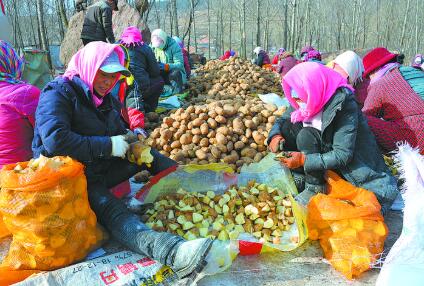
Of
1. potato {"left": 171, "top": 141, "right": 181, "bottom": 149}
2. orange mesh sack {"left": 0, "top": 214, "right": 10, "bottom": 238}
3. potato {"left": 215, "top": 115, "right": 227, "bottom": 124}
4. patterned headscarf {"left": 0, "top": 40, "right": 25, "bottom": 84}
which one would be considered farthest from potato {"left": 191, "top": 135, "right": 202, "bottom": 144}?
orange mesh sack {"left": 0, "top": 214, "right": 10, "bottom": 238}

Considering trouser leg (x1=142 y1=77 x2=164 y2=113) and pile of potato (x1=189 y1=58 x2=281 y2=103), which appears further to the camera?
pile of potato (x1=189 y1=58 x2=281 y2=103)

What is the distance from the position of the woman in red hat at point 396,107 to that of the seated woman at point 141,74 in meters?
2.45

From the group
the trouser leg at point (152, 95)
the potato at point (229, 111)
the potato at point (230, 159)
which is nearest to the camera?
the potato at point (230, 159)

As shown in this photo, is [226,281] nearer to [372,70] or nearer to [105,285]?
[105,285]

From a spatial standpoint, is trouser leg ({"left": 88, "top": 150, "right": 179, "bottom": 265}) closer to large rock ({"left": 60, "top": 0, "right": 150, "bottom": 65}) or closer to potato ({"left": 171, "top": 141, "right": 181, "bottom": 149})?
potato ({"left": 171, "top": 141, "right": 181, "bottom": 149})

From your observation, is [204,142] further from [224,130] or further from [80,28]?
[80,28]

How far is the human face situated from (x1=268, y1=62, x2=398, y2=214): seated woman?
3.48 feet

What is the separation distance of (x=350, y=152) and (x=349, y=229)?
0.48 meters

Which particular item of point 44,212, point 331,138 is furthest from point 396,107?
point 44,212

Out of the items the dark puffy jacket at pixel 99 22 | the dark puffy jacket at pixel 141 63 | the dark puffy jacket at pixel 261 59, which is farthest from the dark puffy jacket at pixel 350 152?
the dark puffy jacket at pixel 261 59

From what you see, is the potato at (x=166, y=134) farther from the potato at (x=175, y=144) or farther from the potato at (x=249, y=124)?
the potato at (x=249, y=124)

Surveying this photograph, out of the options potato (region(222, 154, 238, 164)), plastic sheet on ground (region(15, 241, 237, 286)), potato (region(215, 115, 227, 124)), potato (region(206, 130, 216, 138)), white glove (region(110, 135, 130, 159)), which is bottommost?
plastic sheet on ground (region(15, 241, 237, 286))

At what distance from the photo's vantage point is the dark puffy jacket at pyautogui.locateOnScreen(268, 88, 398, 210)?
2.04m

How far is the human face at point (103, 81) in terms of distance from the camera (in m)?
2.04
